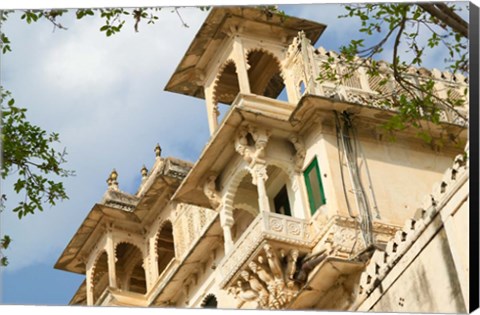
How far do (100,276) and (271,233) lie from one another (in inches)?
402

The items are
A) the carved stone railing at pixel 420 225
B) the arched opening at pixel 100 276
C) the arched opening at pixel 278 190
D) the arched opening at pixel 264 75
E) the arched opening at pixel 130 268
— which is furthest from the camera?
the arched opening at pixel 130 268

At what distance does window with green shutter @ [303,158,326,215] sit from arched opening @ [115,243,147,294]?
8.59 m

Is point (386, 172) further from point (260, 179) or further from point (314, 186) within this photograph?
point (260, 179)

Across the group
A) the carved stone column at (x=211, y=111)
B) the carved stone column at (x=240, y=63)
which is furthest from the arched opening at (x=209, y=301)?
the carved stone column at (x=240, y=63)

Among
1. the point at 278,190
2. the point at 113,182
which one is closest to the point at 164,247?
the point at 113,182

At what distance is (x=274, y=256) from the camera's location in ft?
58.9

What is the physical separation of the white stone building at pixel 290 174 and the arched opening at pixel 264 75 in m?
0.02

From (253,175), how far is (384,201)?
87.7 inches

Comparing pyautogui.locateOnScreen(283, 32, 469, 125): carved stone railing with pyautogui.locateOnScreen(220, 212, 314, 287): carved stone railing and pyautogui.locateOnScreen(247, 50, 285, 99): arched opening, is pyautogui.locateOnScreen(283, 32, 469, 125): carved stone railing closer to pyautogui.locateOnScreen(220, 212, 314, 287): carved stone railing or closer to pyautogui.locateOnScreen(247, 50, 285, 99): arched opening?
pyautogui.locateOnScreen(247, 50, 285, 99): arched opening

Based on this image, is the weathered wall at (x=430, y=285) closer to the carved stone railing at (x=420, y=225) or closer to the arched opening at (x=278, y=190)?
the carved stone railing at (x=420, y=225)

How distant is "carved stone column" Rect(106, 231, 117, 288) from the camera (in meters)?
25.2

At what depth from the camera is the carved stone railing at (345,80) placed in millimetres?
19281

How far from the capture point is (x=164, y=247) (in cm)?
2691

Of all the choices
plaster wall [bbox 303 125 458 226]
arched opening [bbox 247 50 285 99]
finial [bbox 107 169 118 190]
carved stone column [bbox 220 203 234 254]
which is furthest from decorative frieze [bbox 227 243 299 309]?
finial [bbox 107 169 118 190]
